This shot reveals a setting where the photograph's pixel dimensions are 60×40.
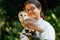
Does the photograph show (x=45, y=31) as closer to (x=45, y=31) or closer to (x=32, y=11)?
(x=45, y=31)

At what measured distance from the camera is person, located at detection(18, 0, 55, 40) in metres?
1.24

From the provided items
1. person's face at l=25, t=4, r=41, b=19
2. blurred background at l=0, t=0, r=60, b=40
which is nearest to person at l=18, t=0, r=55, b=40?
person's face at l=25, t=4, r=41, b=19

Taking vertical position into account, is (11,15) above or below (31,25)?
above

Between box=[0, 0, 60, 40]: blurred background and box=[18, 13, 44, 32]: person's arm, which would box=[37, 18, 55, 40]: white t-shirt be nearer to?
box=[18, 13, 44, 32]: person's arm

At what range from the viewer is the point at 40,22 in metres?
1.26

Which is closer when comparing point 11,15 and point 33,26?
point 33,26

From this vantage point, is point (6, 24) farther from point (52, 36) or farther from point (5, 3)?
point (52, 36)

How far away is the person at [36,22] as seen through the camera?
1241 millimetres

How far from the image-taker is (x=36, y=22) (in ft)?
4.14

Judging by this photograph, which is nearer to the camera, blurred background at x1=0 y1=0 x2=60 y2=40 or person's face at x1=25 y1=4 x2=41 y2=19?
person's face at x1=25 y1=4 x2=41 y2=19

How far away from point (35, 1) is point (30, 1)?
0.08 ft

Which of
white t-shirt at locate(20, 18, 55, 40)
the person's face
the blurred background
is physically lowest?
white t-shirt at locate(20, 18, 55, 40)

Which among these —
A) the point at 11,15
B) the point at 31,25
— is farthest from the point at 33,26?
the point at 11,15

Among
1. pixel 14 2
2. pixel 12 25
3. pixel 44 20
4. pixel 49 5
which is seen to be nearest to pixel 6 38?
pixel 12 25
